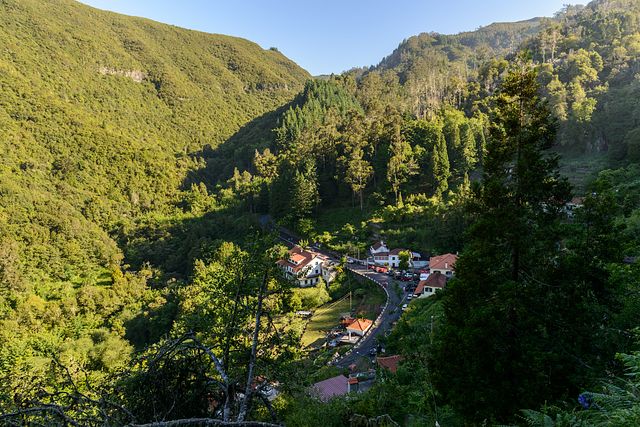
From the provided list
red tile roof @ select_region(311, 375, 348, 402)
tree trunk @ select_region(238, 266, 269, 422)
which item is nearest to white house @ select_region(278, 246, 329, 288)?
red tile roof @ select_region(311, 375, 348, 402)

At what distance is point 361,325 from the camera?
960 inches

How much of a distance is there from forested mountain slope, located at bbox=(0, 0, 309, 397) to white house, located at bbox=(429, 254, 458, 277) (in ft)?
74.8

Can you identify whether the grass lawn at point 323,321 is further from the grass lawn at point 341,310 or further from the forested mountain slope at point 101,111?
the forested mountain slope at point 101,111

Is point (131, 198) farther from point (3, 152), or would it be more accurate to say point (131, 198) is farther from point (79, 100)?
point (79, 100)

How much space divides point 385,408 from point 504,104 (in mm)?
6879

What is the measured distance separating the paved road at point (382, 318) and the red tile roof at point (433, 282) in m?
1.41

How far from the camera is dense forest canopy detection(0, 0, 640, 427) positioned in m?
4.14

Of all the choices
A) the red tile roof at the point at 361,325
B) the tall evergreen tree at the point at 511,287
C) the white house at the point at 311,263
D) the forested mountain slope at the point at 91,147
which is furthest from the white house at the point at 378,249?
the tall evergreen tree at the point at 511,287

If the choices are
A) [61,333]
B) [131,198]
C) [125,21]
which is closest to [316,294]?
[61,333]

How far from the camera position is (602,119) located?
38.1 m

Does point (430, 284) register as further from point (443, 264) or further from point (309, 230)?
point (309, 230)

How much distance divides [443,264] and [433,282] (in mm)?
3018

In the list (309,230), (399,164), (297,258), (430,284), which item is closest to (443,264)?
(430,284)

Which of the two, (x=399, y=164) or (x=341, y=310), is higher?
(x=399, y=164)
